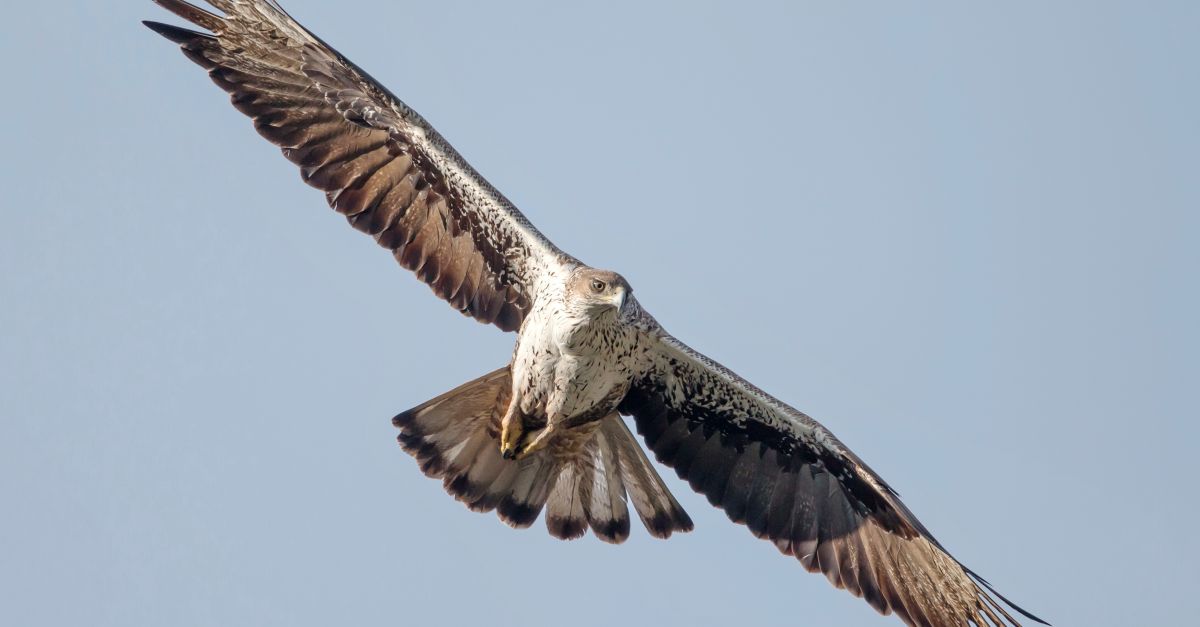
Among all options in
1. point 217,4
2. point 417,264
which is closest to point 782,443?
point 417,264

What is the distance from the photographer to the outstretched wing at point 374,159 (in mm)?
9906

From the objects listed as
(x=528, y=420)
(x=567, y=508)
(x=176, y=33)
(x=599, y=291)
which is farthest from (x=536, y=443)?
(x=176, y=33)

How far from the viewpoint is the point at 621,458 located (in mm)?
10148

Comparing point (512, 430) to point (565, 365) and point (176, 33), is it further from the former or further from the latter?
point (176, 33)

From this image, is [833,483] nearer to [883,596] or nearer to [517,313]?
[883,596]

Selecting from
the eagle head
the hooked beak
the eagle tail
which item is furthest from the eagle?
the hooked beak

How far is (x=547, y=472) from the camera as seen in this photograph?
10172mm

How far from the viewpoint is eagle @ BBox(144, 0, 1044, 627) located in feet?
32.4

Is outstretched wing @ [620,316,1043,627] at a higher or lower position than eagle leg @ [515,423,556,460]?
higher

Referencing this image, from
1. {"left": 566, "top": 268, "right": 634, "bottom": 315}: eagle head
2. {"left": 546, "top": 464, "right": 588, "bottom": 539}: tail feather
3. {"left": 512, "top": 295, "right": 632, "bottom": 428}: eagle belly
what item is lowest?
{"left": 546, "top": 464, "right": 588, "bottom": 539}: tail feather

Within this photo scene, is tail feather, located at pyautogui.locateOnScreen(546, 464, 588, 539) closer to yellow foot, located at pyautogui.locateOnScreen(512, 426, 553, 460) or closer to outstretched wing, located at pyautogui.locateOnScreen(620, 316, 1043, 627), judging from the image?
yellow foot, located at pyautogui.locateOnScreen(512, 426, 553, 460)

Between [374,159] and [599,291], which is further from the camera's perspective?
[374,159]

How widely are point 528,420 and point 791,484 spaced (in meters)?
1.66

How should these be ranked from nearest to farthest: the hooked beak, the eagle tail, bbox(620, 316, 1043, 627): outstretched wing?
1. the hooked beak
2. bbox(620, 316, 1043, 627): outstretched wing
3. the eagle tail
